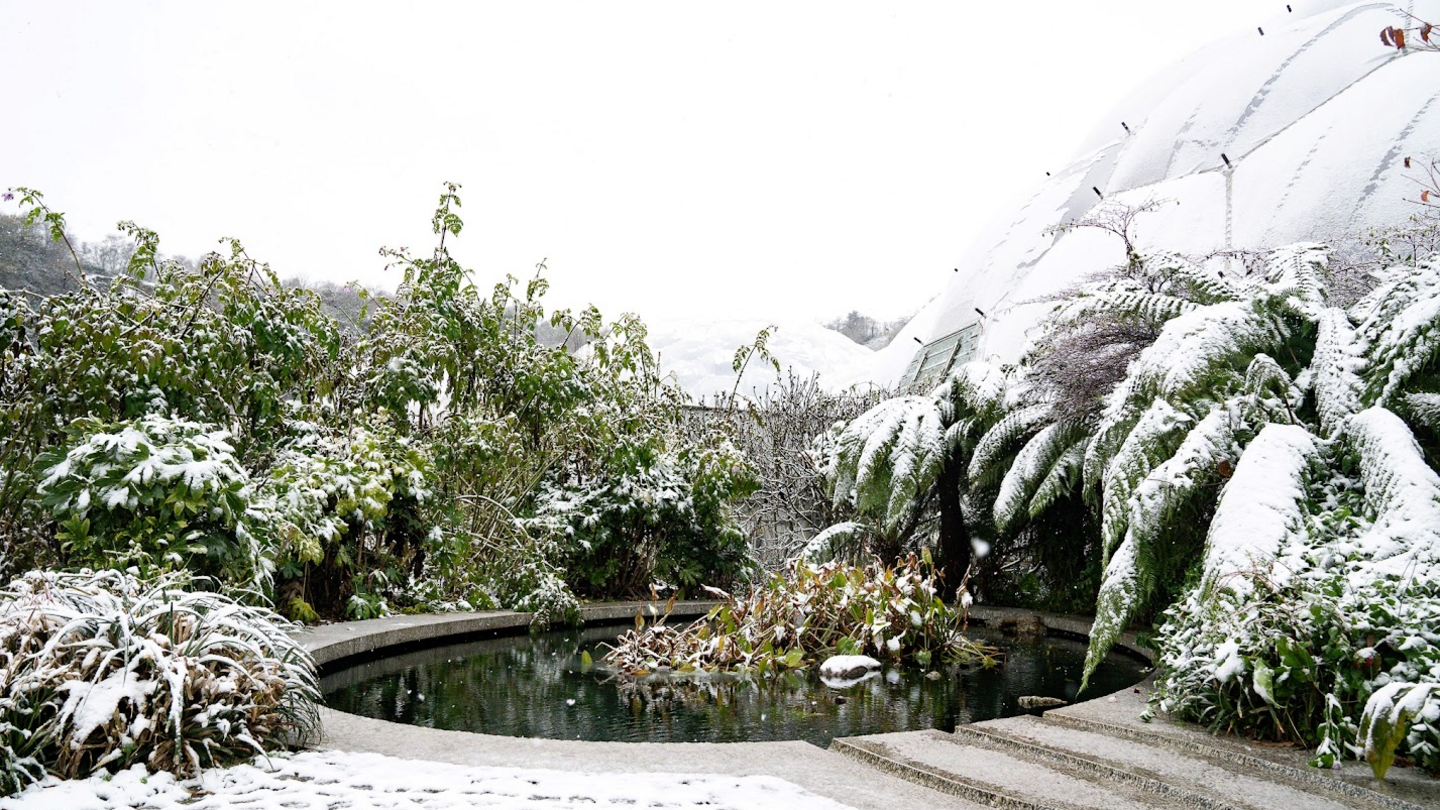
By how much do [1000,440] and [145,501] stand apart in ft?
15.9

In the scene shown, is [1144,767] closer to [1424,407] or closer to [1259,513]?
[1259,513]

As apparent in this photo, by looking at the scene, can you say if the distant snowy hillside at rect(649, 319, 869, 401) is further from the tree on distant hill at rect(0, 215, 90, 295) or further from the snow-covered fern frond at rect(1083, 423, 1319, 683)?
the snow-covered fern frond at rect(1083, 423, 1319, 683)

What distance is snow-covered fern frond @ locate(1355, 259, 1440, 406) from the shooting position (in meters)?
2.98

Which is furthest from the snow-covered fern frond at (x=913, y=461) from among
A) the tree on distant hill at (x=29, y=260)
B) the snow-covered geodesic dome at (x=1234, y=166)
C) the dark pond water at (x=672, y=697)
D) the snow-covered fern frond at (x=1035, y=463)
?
the tree on distant hill at (x=29, y=260)

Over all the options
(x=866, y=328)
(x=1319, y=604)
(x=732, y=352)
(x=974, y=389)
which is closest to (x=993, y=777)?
(x=1319, y=604)

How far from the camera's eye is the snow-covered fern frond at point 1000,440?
601 centimetres

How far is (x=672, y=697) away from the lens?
376cm

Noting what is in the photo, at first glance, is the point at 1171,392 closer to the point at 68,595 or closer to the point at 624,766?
the point at 624,766

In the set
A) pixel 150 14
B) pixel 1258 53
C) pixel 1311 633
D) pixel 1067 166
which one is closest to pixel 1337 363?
pixel 1311 633

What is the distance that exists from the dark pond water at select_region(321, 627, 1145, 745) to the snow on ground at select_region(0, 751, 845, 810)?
82cm

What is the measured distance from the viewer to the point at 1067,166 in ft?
52.1

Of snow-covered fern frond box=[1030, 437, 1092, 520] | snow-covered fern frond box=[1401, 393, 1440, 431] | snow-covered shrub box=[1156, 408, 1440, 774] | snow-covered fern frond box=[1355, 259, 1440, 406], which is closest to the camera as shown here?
snow-covered shrub box=[1156, 408, 1440, 774]

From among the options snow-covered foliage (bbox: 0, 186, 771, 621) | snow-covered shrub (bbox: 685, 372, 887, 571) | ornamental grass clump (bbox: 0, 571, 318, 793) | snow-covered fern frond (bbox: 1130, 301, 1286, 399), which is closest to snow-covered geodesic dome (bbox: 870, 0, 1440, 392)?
snow-covered shrub (bbox: 685, 372, 887, 571)

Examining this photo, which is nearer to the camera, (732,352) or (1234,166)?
(1234,166)
